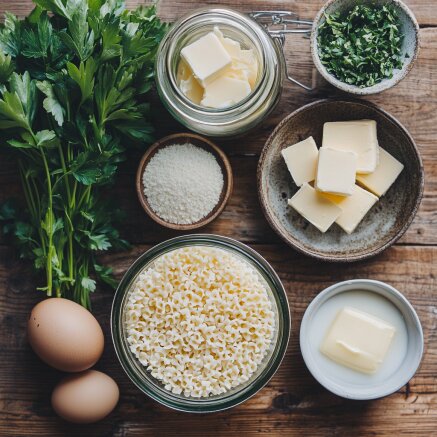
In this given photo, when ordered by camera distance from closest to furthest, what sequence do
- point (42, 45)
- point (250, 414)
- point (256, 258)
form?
point (42, 45) < point (256, 258) < point (250, 414)

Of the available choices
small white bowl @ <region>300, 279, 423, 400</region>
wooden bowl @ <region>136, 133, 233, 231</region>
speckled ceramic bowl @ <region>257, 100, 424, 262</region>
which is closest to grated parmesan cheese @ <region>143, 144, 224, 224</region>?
wooden bowl @ <region>136, 133, 233, 231</region>

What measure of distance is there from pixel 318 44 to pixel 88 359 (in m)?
0.90

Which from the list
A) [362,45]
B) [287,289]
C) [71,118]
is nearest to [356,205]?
[287,289]

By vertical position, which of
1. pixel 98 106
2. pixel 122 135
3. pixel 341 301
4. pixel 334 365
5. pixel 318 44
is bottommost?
pixel 334 365

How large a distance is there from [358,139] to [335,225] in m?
0.22

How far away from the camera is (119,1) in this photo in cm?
142

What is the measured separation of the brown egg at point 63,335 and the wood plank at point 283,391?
17 centimetres

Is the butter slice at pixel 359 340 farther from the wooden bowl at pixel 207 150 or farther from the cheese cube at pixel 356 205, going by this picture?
the wooden bowl at pixel 207 150

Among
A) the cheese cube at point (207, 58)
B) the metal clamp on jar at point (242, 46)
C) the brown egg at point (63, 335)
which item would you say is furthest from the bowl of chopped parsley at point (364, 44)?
the brown egg at point (63, 335)

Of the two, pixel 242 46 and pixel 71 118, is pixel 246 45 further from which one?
pixel 71 118

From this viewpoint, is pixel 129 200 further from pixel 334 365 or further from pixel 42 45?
pixel 334 365

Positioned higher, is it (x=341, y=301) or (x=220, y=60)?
(x=220, y=60)

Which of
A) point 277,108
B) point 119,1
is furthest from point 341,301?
point 119,1

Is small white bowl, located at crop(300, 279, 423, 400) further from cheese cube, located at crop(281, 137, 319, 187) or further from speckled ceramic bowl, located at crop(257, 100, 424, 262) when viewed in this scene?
cheese cube, located at crop(281, 137, 319, 187)
